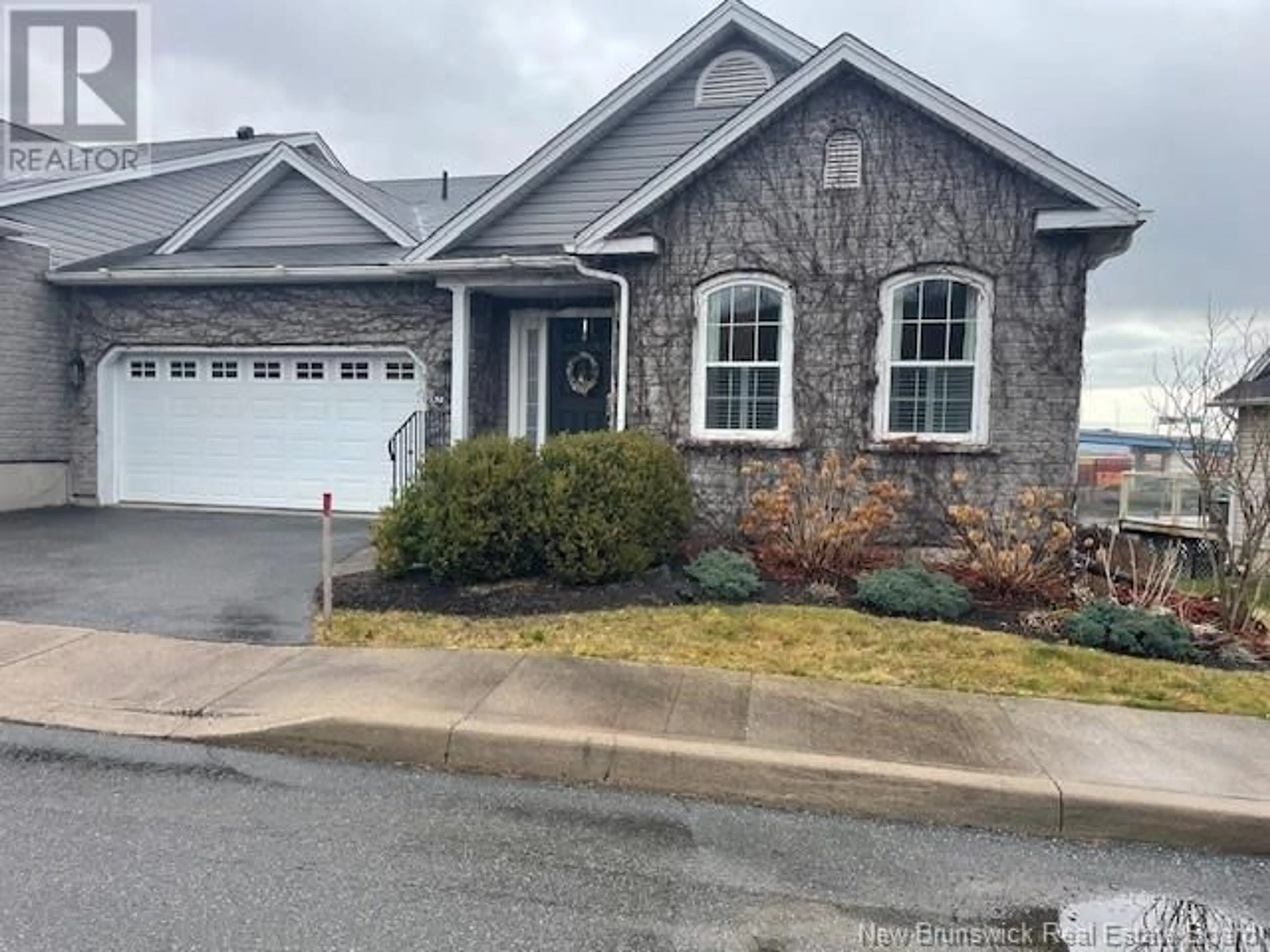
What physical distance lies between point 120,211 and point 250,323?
5.28 metres

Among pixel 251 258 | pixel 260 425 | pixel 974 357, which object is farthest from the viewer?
pixel 251 258

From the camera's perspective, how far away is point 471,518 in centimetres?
748

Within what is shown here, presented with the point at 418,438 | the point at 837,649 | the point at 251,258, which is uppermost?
the point at 251,258

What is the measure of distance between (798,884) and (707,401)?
7.09 meters

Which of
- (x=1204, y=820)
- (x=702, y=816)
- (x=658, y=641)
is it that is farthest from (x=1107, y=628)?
(x=702, y=816)

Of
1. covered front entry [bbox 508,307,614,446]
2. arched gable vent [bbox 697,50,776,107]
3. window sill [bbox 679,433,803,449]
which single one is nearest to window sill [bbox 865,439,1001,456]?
window sill [bbox 679,433,803,449]

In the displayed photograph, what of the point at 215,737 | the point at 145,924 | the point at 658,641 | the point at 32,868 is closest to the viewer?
the point at 145,924

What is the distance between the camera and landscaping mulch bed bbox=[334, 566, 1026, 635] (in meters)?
7.19

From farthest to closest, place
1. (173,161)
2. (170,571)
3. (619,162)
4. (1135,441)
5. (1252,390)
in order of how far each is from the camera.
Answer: (1135,441)
(173,161)
(1252,390)
(619,162)
(170,571)

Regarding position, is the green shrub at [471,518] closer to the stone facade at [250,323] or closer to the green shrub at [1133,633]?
the stone facade at [250,323]

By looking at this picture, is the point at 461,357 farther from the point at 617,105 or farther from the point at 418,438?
the point at 617,105

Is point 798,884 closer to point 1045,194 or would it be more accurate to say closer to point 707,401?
point 707,401

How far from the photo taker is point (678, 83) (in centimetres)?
1216

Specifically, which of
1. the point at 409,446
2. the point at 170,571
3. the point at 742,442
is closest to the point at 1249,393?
the point at 742,442
